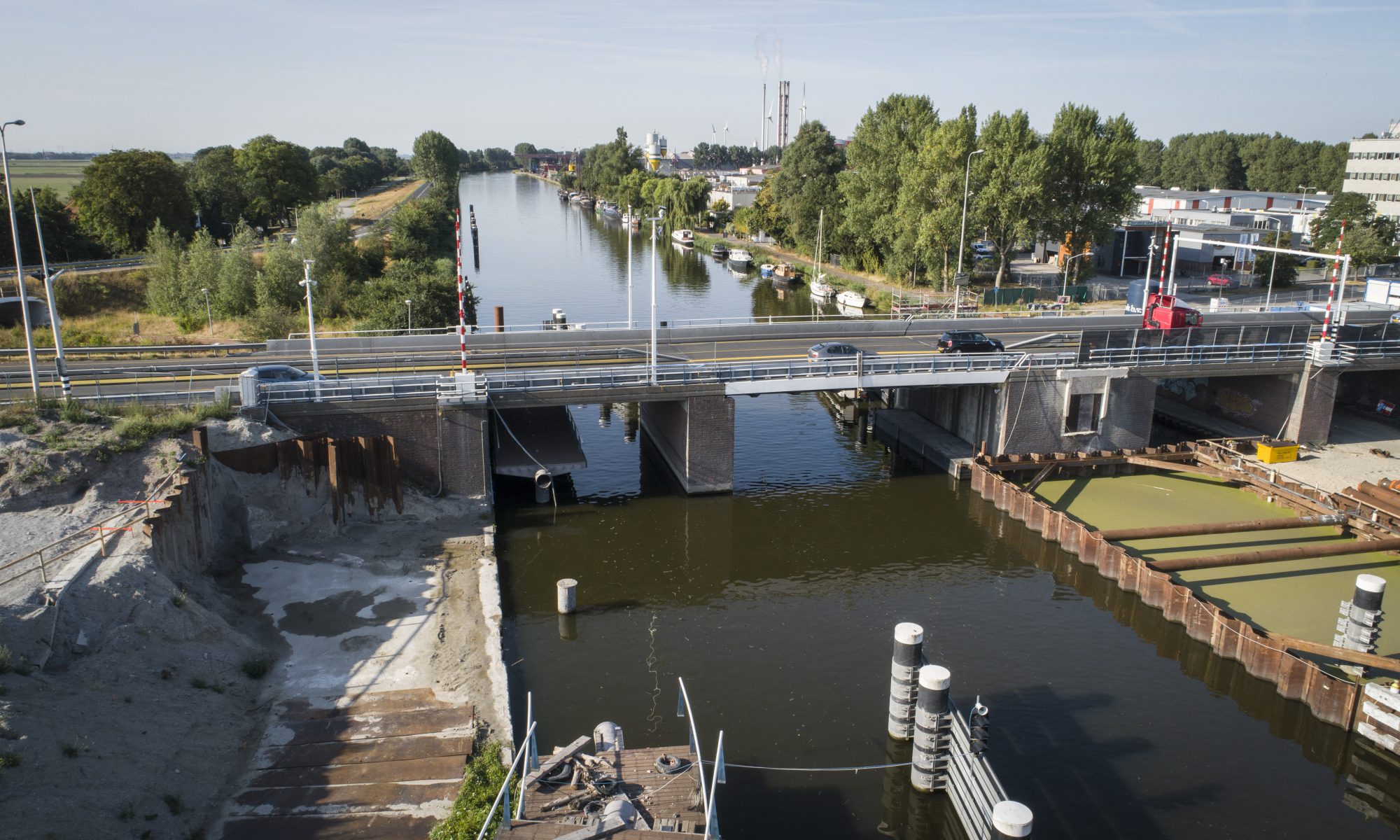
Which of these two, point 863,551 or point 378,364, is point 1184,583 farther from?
point 378,364

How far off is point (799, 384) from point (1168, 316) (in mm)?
18455

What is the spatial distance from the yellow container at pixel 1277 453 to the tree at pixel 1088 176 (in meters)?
37.4

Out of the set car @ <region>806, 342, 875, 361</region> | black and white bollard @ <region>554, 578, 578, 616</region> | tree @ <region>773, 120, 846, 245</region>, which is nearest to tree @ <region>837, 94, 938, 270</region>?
tree @ <region>773, 120, 846, 245</region>

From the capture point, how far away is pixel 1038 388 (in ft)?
135

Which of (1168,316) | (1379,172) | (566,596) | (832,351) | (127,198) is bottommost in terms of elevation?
(566,596)

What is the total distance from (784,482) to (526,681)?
1885 cm

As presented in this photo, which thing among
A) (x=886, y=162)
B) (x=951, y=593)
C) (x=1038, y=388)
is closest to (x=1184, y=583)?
(x=951, y=593)

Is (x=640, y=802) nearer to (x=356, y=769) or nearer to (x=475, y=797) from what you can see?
(x=475, y=797)

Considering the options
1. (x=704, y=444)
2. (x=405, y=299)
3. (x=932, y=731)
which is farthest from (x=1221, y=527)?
(x=405, y=299)

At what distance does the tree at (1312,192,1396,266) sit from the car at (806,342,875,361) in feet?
224

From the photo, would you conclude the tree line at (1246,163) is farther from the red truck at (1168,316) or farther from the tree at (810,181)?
the red truck at (1168,316)

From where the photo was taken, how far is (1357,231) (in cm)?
8938

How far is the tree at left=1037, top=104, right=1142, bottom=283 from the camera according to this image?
2963 inches

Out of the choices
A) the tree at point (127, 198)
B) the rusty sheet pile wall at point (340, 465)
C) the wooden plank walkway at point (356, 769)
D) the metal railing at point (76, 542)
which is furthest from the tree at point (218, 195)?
the wooden plank walkway at point (356, 769)
